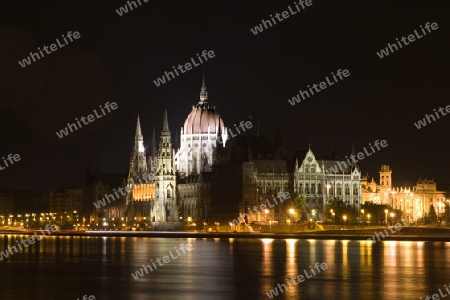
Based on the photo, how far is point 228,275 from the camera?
201 ft

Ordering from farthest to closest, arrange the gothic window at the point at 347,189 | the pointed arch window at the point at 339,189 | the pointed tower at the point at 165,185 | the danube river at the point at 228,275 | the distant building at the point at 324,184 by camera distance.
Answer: the pointed tower at the point at 165,185 → the gothic window at the point at 347,189 → the pointed arch window at the point at 339,189 → the distant building at the point at 324,184 → the danube river at the point at 228,275

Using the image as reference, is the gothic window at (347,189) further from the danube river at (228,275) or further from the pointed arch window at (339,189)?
the danube river at (228,275)

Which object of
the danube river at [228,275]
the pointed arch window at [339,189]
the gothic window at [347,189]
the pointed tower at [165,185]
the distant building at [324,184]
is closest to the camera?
the danube river at [228,275]

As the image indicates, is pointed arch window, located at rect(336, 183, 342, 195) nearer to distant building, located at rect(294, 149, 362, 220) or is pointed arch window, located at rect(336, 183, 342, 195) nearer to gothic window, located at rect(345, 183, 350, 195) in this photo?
distant building, located at rect(294, 149, 362, 220)

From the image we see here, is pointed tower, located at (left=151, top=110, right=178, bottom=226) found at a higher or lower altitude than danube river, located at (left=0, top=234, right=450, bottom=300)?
higher

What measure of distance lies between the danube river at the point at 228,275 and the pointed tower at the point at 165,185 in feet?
339

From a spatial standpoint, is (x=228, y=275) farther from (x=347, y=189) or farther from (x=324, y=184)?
(x=347, y=189)

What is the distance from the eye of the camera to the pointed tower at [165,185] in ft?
623

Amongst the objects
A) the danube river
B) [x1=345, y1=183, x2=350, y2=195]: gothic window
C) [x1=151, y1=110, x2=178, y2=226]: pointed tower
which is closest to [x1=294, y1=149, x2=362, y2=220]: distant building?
[x1=345, y1=183, x2=350, y2=195]: gothic window

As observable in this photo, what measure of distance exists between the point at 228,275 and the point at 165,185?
131m

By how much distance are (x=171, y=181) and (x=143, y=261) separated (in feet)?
386

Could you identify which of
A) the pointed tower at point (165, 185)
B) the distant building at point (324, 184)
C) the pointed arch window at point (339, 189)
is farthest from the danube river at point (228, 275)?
the pointed tower at point (165, 185)

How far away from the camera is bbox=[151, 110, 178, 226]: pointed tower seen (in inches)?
7475

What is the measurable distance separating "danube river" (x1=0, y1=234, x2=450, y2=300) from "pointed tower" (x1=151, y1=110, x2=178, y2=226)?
339 feet
